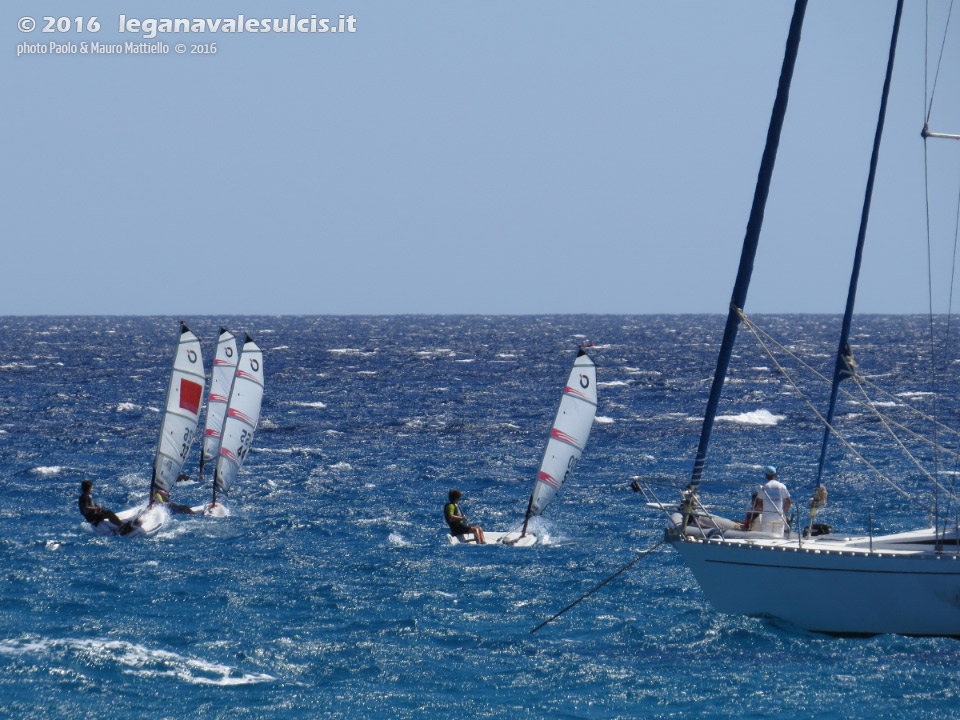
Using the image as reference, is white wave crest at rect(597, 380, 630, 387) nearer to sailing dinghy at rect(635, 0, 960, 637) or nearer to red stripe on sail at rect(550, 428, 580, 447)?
red stripe on sail at rect(550, 428, 580, 447)

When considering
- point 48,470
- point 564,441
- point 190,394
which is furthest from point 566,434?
point 48,470

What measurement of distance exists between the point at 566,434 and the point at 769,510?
35.5 ft

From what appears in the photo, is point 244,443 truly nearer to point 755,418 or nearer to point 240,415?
point 240,415

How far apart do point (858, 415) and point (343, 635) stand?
50602 millimetres

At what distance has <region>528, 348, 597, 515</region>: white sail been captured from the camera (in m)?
33.7

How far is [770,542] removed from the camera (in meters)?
22.9

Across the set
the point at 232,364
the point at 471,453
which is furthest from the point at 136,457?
the point at 471,453

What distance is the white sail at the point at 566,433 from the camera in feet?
111

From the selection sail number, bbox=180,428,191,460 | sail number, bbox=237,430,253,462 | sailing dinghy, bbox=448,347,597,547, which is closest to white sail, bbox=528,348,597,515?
sailing dinghy, bbox=448,347,597,547

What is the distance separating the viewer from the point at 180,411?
126 ft

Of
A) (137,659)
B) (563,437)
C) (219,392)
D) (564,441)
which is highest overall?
(563,437)

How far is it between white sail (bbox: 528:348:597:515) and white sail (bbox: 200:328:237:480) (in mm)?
13726

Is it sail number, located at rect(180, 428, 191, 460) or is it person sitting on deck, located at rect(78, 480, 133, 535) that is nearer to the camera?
person sitting on deck, located at rect(78, 480, 133, 535)

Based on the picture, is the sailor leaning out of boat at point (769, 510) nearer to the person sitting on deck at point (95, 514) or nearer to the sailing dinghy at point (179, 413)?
the person sitting on deck at point (95, 514)
